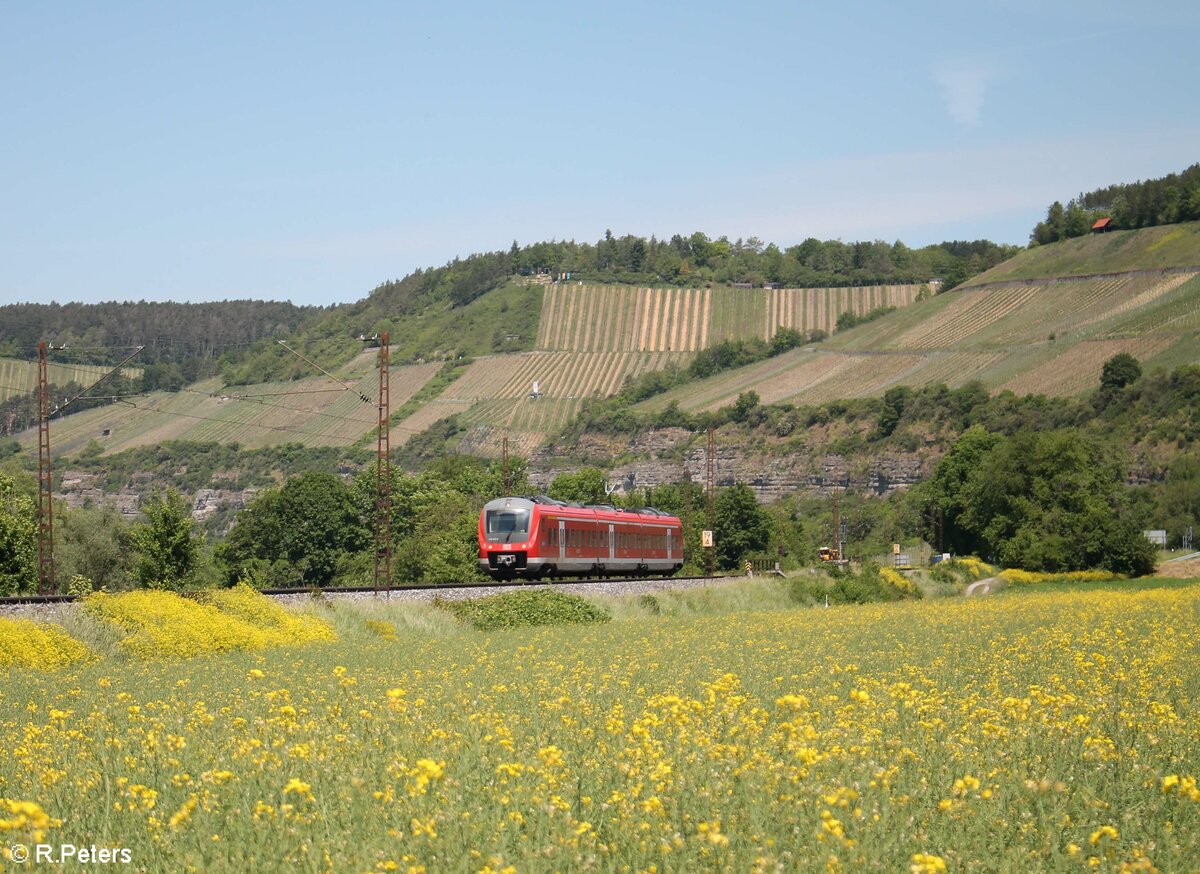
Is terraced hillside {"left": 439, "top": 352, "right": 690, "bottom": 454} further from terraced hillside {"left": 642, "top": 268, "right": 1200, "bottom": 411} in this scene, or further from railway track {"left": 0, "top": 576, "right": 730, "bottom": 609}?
railway track {"left": 0, "top": 576, "right": 730, "bottom": 609}

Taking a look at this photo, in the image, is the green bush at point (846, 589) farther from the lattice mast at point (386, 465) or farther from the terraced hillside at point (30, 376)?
the terraced hillside at point (30, 376)

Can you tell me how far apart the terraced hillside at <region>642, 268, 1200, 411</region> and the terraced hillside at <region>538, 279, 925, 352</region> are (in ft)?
77.4

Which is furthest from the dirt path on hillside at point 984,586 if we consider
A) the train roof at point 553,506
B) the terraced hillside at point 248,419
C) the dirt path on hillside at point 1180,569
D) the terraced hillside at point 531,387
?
the terraced hillside at point 248,419

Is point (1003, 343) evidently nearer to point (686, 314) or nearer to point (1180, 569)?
point (686, 314)

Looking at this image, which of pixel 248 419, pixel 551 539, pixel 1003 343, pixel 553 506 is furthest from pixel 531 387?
pixel 551 539

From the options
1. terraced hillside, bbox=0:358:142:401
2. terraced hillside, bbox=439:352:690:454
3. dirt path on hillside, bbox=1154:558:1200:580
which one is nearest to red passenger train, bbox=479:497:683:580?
dirt path on hillside, bbox=1154:558:1200:580

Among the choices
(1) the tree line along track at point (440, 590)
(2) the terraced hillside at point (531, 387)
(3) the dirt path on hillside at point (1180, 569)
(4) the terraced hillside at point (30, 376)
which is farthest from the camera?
(4) the terraced hillside at point (30, 376)

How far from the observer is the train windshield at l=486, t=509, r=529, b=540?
127ft

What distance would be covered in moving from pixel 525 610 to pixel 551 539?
9078 millimetres

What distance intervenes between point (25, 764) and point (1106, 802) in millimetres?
6250

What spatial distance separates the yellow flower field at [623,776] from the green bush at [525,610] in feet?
52.8

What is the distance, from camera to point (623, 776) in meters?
7.39

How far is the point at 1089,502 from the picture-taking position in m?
63.5

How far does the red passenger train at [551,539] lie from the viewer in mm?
38625
